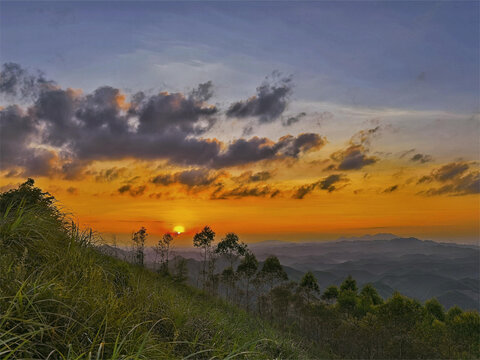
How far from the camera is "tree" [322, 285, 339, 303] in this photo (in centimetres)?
5866

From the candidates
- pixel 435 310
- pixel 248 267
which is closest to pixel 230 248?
pixel 248 267

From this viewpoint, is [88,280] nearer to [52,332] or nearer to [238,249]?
[52,332]

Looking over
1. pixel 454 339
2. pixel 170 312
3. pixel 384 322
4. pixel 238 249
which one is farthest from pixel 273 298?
pixel 170 312

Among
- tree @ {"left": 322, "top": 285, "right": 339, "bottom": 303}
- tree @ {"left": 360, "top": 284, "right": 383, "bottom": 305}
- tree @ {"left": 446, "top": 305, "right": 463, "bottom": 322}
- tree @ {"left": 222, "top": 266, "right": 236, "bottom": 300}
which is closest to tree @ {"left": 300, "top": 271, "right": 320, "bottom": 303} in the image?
tree @ {"left": 322, "top": 285, "right": 339, "bottom": 303}

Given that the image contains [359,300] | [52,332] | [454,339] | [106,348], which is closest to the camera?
[52,332]

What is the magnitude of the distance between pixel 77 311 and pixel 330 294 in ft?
193

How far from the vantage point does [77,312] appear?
4688 mm

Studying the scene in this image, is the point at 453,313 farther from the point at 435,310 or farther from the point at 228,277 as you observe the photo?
the point at 228,277

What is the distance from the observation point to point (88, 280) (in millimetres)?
6270

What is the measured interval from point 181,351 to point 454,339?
162 ft

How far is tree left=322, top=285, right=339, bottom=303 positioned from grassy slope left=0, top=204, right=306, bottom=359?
174 feet

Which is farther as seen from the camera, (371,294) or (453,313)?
(371,294)

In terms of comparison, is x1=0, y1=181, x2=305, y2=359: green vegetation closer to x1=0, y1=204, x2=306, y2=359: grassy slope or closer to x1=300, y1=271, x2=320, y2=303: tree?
x1=0, y1=204, x2=306, y2=359: grassy slope

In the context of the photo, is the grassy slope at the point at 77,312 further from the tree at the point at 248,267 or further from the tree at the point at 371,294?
the tree at the point at 371,294
